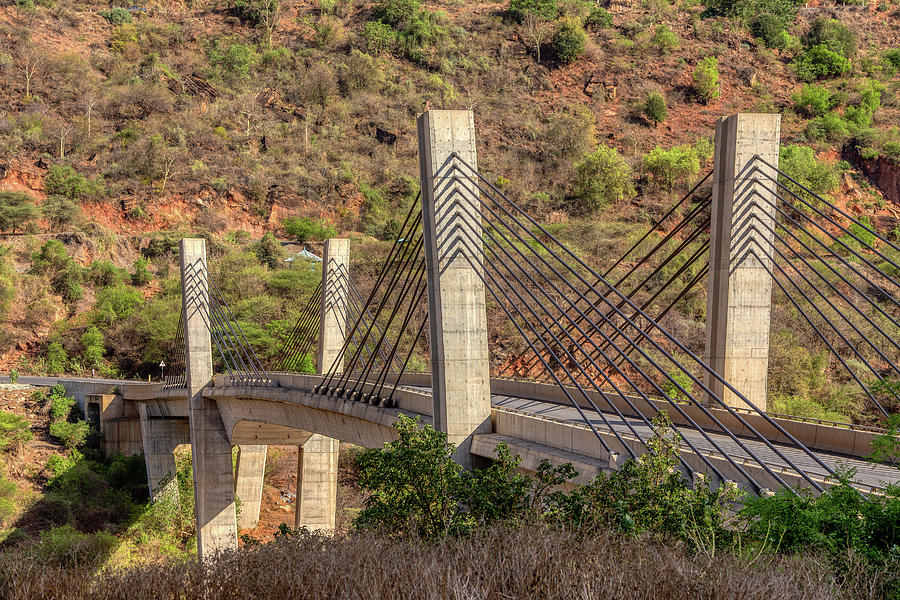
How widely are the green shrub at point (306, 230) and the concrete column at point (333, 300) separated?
38.4m

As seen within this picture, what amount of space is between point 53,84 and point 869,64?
8696cm

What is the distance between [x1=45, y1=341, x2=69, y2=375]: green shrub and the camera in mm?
61781

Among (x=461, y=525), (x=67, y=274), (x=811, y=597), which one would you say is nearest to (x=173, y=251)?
(x=67, y=274)

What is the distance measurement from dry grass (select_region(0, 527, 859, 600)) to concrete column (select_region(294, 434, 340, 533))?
22.1m

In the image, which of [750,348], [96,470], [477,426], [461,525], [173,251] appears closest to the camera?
[461,525]

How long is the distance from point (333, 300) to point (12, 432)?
20746 mm

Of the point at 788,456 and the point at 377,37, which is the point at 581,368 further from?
the point at 377,37

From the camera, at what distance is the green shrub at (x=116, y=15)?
10556cm

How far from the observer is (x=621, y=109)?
324ft

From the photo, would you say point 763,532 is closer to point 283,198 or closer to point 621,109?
point 283,198

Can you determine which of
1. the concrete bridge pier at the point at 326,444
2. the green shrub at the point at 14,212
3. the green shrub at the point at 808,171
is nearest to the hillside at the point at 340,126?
the green shrub at the point at 14,212

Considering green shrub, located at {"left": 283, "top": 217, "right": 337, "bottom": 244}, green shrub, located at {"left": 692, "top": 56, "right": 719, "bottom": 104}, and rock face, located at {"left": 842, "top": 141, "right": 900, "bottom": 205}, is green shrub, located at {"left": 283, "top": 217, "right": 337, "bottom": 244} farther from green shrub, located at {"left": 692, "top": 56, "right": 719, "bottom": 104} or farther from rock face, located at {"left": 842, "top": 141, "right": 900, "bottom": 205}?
rock face, located at {"left": 842, "top": 141, "right": 900, "bottom": 205}

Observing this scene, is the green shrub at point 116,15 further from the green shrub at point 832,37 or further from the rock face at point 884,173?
the green shrub at point 832,37

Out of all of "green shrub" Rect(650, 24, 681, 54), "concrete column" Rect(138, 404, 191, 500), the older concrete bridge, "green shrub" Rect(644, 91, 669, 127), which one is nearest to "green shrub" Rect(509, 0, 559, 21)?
"green shrub" Rect(650, 24, 681, 54)
